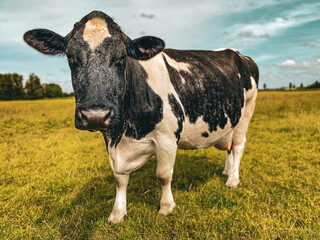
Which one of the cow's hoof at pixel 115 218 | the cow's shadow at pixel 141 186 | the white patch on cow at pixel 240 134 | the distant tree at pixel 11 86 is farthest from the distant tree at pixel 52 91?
the cow's hoof at pixel 115 218

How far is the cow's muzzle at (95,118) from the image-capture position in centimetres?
203

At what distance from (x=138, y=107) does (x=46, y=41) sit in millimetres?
1159

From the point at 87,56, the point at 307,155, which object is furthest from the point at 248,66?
the point at 87,56

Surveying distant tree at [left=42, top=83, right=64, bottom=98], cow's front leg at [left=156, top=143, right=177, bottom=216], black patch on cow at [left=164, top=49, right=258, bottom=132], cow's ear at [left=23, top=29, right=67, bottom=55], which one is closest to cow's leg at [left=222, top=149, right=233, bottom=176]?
black patch on cow at [left=164, top=49, right=258, bottom=132]

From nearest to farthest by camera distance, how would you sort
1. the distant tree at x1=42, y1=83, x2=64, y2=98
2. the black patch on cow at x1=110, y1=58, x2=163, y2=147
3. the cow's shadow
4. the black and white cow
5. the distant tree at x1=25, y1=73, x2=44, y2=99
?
1. the black and white cow
2. the black patch on cow at x1=110, y1=58, x2=163, y2=147
3. the cow's shadow
4. the distant tree at x1=25, y1=73, x2=44, y2=99
5. the distant tree at x1=42, y1=83, x2=64, y2=98

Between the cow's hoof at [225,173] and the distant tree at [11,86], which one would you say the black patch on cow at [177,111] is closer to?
the cow's hoof at [225,173]

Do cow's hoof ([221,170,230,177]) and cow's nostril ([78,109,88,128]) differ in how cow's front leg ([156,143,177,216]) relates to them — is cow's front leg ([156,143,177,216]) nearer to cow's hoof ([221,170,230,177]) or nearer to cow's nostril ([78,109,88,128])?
cow's nostril ([78,109,88,128])

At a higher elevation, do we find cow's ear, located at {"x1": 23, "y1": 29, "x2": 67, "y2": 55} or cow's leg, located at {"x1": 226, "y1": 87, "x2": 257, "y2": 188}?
cow's ear, located at {"x1": 23, "y1": 29, "x2": 67, "y2": 55}

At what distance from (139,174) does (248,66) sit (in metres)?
2.87

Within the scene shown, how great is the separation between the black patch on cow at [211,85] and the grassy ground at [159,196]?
3.76 feet

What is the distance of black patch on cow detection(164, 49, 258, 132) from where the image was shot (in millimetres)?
3242

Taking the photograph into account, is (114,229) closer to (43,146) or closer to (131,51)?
(131,51)

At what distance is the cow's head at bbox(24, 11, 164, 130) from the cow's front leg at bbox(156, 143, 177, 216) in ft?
3.29

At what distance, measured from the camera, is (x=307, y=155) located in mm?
5676
